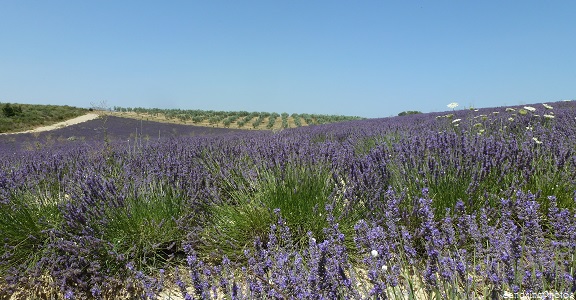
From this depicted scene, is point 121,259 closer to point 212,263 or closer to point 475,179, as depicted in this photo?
point 212,263

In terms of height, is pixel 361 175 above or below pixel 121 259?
above

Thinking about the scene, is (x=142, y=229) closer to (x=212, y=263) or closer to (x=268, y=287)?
(x=212, y=263)

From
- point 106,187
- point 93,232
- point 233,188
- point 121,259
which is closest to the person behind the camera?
point 121,259

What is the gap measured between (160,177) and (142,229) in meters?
0.71

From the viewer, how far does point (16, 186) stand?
305cm

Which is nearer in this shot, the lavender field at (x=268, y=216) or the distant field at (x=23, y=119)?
the lavender field at (x=268, y=216)

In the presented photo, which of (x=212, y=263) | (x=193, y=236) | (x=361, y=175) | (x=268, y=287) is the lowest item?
(x=212, y=263)

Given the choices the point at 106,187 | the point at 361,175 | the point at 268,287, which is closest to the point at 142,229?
the point at 106,187

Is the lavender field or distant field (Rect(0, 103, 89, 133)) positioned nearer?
the lavender field

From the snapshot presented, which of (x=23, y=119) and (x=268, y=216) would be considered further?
(x=23, y=119)

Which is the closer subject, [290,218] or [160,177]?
[290,218]

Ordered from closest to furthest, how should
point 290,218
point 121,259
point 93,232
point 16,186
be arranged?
point 121,259 → point 93,232 → point 290,218 → point 16,186

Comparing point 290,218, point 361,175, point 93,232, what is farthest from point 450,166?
point 93,232

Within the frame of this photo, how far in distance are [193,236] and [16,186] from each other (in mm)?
1903
